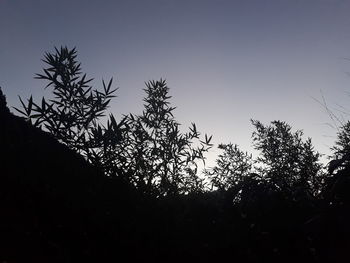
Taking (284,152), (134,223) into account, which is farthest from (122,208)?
(284,152)

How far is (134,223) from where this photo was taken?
5859mm

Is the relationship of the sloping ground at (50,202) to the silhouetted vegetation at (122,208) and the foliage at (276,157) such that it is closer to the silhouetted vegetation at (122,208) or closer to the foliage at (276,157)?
the silhouetted vegetation at (122,208)

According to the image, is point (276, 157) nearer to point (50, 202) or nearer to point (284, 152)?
point (284, 152)

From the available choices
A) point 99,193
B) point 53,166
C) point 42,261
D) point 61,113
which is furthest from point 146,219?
point 61,113

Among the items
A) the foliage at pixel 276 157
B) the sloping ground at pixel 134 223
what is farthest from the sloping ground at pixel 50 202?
the foliage at pixel 276 157

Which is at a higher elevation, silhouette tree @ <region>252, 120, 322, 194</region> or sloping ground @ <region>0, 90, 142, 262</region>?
silhouette tree @ <region>252, 120, 322, 194</region>

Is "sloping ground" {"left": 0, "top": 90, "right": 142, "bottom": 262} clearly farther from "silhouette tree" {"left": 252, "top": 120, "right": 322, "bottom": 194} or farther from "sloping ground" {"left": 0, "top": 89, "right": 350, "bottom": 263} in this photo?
"silhouette tree" {"left": 252, "top": 120, "right": 322, "bottom": 194}

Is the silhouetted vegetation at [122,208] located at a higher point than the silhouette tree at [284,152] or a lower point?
lower

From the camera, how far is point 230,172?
19.8 m

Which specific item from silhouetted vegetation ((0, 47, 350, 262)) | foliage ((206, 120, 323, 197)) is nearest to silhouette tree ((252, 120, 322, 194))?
foliage ((206, 120, 323, 197))

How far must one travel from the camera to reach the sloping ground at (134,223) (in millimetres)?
4703

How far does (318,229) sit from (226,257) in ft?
6.12

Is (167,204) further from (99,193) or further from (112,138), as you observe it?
(112,138)

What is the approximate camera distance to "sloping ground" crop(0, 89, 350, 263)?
470cm
